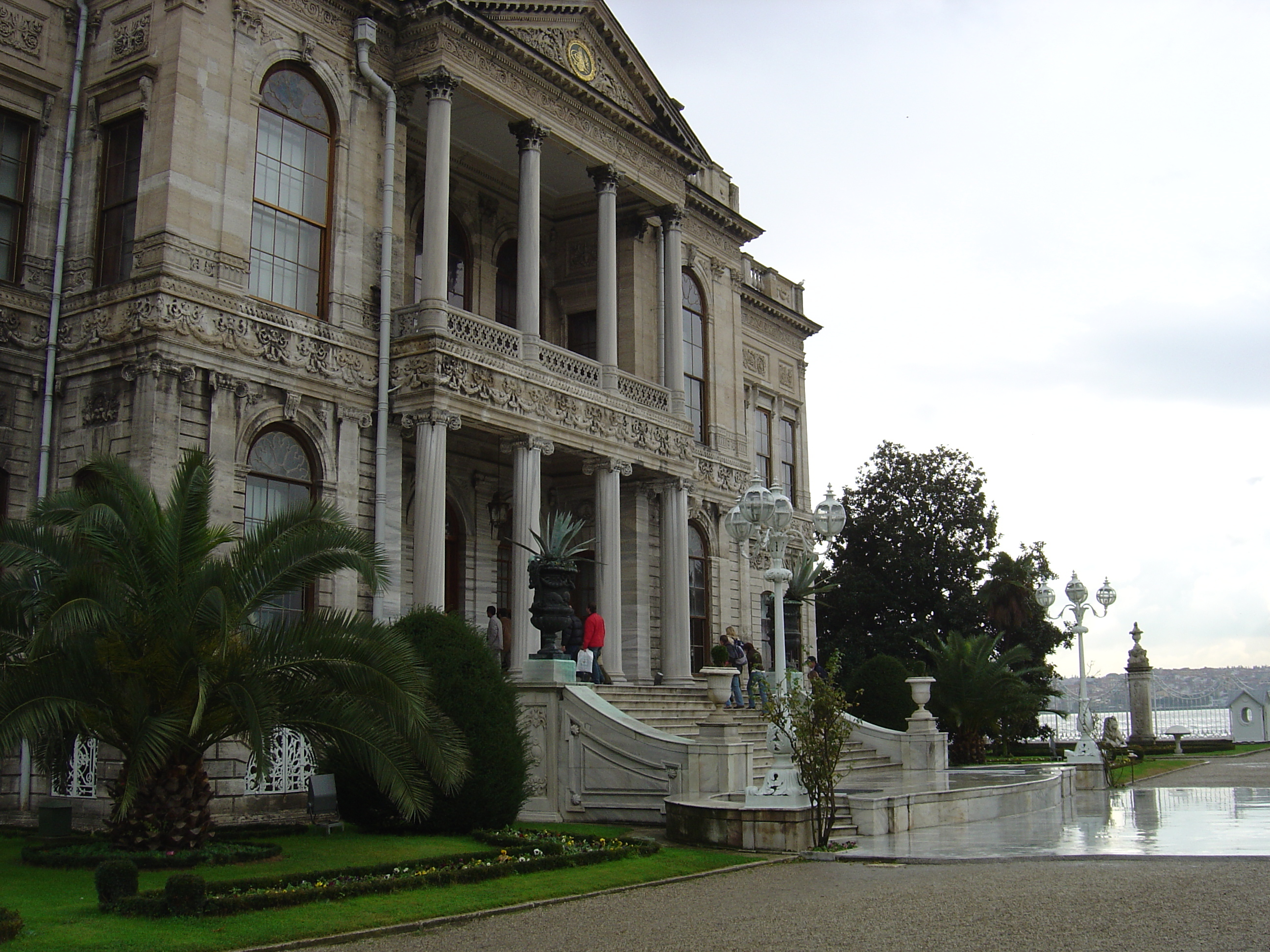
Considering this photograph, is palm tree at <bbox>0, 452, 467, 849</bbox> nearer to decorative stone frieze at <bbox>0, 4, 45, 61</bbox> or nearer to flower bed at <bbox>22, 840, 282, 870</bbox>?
flower bed at <bbox>22, 840, 282, 870</bbox>

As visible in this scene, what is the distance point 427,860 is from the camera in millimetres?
12391

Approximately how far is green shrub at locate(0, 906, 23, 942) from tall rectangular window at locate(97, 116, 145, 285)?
40.9 feet

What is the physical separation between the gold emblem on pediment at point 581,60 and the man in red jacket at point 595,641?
36.2 ft

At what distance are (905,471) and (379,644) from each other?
38.4 metres

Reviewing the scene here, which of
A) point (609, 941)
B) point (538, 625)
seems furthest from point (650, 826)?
point (609, 941)

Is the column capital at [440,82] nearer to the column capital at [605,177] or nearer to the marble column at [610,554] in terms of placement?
the column capital at [605,177]

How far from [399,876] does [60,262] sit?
12.6 metres

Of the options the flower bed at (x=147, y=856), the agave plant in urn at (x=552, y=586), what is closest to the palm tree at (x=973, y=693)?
the agave plant in urn at (x=552, y=586)

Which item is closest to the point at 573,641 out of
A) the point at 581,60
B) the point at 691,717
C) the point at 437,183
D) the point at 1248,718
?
the point at 691,717

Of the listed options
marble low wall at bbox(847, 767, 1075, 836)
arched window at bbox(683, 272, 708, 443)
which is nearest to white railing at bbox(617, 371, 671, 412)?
arched window at bbox(683, 272, 708, 443)

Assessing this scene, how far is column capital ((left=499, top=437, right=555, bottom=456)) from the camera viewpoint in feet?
74.8

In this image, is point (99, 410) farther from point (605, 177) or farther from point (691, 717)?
point (605, 177)

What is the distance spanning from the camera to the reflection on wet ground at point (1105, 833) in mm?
13539

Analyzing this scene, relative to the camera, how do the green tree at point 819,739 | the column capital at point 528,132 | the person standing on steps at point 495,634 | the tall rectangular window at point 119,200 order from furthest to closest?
the column capital at point 528,132
the person standing on steps at point 495,634
the tall rectangular window at point 119,200
the green tree at point 819,739
